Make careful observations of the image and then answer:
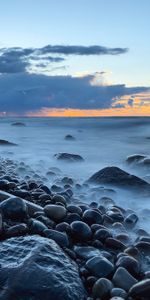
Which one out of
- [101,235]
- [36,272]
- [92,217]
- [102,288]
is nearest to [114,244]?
[101,235]

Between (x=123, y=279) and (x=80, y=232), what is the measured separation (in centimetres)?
87

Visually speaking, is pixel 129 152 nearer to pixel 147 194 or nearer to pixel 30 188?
pixel 147 194

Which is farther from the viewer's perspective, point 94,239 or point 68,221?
point 68,221

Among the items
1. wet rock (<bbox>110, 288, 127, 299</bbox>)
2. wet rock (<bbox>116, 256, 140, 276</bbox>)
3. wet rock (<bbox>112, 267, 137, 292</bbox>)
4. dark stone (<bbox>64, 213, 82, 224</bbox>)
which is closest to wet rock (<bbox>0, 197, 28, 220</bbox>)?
dark stone (<bbox>64, 213, 82, 224</bbox>)

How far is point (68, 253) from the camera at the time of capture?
10.9 feet

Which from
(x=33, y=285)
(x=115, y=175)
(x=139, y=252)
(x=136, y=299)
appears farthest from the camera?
(x=115, y=175)

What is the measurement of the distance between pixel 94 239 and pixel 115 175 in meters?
3.66

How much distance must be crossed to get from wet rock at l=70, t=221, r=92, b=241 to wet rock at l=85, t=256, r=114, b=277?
1.79 ft

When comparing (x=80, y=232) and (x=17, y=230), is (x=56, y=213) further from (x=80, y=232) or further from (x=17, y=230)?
(x=17, y=230)

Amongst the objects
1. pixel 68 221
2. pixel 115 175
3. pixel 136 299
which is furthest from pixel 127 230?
pixel 115 175

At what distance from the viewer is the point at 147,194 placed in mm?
6539

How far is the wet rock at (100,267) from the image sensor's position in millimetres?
2963

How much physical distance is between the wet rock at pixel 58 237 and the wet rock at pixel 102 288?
715 mm

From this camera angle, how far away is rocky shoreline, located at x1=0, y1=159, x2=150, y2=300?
99.1 inches
